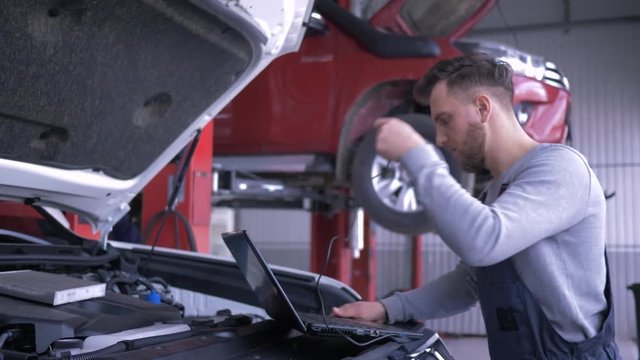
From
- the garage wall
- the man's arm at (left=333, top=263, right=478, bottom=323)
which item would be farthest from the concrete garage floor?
the man's arm at (left=333, top=263, right=478, bottom=323)

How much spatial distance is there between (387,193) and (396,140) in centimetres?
235

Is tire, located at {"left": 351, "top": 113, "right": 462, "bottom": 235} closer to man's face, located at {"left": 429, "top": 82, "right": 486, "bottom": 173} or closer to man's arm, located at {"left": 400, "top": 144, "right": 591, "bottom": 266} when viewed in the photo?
man's face, located at {"left": 429, "top": 82, "right": 486, "bottom": 173}

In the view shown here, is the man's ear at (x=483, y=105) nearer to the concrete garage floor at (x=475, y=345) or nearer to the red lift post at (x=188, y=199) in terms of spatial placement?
the red lift post at (x=188, y=199)

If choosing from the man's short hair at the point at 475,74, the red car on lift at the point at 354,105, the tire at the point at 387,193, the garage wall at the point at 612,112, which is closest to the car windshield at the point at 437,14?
the red car on lift at the point at 354,105

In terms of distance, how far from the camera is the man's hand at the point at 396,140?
4.57 feet

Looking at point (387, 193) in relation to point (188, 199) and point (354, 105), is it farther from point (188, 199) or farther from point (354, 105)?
point (188, 199)

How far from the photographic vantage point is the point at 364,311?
1678 millimetres

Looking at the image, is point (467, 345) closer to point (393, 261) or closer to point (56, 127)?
point (393, 261)

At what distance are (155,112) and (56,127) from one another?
27cm

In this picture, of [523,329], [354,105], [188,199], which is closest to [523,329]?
[523,329]

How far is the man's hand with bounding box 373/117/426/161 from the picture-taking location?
1.39m

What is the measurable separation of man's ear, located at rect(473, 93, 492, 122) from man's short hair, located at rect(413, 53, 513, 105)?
0.03 meters

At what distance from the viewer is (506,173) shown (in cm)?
148

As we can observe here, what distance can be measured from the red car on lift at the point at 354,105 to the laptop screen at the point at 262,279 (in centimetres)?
221
